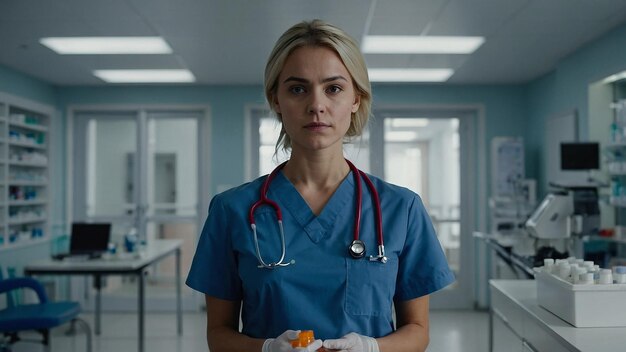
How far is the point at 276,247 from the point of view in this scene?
1287mm

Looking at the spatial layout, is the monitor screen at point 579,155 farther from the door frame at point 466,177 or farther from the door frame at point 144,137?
the door frame at point 144,137

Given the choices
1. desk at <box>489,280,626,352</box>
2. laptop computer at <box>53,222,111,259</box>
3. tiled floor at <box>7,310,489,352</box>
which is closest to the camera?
desk at <box>489,280,626,352</box>

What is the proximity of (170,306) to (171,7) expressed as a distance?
375 centimetres

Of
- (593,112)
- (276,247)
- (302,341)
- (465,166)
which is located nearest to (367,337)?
(302,341)

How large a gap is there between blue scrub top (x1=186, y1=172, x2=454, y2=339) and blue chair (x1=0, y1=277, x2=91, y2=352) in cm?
274

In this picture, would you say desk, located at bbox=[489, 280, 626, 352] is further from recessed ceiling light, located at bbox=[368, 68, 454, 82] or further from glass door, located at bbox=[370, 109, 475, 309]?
glass door, located at bbox=[370, 109, 475, 309]

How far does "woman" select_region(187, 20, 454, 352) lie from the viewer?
1.25 m

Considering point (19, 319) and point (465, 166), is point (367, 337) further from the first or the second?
point (465, 166)

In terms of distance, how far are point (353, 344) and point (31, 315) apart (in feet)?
10.3

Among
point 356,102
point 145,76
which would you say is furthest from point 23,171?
point 356,102

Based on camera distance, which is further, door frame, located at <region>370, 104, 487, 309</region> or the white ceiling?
door frame, located at <region>370, 104, 487, 309</region>

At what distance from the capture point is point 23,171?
5633mm

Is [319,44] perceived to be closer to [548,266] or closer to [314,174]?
→ [314,174]

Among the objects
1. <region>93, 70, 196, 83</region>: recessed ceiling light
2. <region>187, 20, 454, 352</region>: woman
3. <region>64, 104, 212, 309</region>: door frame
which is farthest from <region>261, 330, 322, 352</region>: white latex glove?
<region>64, 104, 212, 309</region>: door frame
